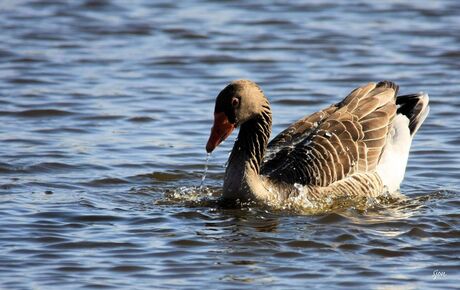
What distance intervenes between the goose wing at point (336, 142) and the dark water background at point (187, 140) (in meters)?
0.55

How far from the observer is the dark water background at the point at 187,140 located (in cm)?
982

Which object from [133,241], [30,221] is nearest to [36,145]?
[30,221]

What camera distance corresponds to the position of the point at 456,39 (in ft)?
67.1

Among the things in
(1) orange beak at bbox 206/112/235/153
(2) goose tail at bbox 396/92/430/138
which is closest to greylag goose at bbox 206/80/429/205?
(1) orange beak at bbox 206/112/235/153

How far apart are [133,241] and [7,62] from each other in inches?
366

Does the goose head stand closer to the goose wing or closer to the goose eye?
the goose eye

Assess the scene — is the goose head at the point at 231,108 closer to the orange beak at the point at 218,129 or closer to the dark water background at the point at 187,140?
the orange beak at the point at 218,129

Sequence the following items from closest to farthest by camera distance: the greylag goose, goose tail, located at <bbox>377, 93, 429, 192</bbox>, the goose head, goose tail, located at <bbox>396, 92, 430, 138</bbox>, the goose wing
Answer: the goose head, the greylag goose, the goose wing, goose tail, located at <bbox>377, 93, 429, 192</bbox>, goose tail, located at <bbox>396, 92, 430, 138</bbox>

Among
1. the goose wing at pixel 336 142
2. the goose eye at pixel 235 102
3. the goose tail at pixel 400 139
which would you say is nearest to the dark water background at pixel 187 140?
the goose tail at pixel 400 139

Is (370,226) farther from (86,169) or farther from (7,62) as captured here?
(7,62)

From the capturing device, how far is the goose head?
11.6 m

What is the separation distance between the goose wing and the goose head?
2.73 ft

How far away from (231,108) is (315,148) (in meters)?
1.14

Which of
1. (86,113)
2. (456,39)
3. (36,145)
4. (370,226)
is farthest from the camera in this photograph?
(456,39)
